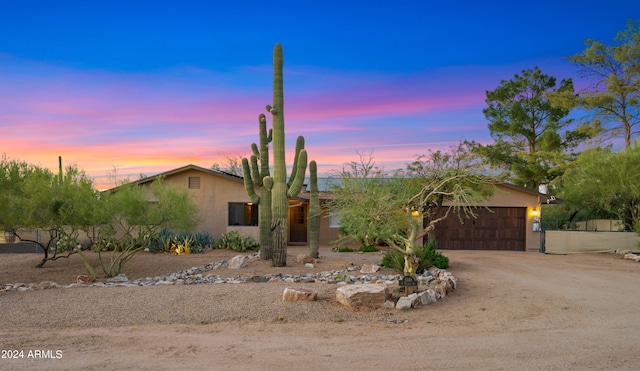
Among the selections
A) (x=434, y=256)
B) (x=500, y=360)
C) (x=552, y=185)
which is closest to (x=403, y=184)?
(x=434, y=256)

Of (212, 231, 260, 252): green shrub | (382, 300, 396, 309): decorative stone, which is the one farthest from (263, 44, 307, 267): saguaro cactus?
(382, 300, 396, 309): decorative stone

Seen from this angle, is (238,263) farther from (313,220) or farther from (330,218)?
(330,218)

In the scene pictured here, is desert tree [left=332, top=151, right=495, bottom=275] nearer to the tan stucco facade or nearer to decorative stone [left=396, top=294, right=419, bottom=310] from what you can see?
decorative stone [left=396, top=294, right=419, bottom=310]

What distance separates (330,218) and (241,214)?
14.8ft

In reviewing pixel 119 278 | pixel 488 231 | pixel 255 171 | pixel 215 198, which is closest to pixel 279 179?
pixel 255 171

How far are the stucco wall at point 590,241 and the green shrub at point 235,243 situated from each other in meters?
12.1

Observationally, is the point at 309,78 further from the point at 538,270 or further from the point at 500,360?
the point at 500,360

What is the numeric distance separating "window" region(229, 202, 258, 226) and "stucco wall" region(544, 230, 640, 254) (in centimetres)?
1249

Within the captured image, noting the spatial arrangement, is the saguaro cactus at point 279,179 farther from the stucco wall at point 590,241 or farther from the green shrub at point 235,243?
the stucco wall at point 590,241

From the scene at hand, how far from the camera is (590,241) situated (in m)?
22.0

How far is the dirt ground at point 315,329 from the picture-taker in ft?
21.1

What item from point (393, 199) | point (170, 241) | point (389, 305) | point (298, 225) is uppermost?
point (393, 199)

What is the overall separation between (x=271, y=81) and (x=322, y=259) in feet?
19.3

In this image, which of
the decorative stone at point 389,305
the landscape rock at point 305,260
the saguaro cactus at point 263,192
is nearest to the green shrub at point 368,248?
the landscape rock at point 305,260
